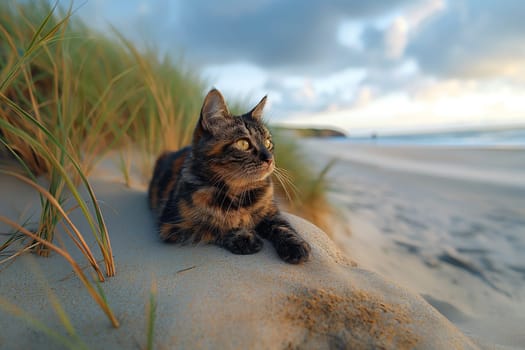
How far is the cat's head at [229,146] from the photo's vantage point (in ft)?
4.85

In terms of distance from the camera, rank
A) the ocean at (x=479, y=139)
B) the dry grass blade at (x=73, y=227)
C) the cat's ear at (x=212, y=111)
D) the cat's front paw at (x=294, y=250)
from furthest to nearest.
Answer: the ocean at (x=479, y=139) → the cat's ear at (x=212, y=111) → the cat's front paw at (x=294, y=250) → the dry grass blade at (x=73, y=227)

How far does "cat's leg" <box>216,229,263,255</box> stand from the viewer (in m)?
1.40

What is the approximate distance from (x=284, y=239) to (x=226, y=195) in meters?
0.39

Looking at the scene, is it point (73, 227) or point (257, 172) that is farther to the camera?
point (257, 172)

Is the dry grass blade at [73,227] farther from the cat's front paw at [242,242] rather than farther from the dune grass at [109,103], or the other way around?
the dune grass at [109,103]

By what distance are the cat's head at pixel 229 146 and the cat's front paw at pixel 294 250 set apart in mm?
362

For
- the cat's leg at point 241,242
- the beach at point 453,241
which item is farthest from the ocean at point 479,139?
the cat's leg at point 241,242

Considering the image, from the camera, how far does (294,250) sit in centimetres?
135

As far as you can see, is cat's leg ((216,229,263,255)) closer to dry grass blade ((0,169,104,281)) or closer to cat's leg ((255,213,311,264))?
cat's leg ((255,213,311,264))

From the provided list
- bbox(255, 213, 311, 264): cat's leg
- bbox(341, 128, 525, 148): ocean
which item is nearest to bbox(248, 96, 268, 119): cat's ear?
bbox(255, 213, 311, 264): cat's leg

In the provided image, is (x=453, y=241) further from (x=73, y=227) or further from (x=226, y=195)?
(x=73, y=227)

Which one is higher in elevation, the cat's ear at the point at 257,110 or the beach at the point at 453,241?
the cat's ear at the point at 257,110

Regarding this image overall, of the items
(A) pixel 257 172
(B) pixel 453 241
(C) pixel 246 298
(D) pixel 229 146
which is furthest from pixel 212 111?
(B) pixel 453 241

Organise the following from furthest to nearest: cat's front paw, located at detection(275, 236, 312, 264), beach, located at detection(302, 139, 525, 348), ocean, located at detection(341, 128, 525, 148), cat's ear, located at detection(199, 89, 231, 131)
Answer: ocean, located at detection(341, 128, 525, 148) < beach, located at detection(302, 139, 525, 348) < cat's ear, located at detection(199, 89, 231, 131) < cat's front paw, located at detection(275, 236, 312, 264)
